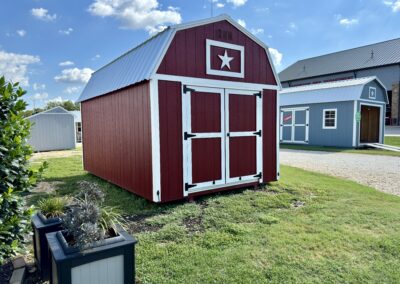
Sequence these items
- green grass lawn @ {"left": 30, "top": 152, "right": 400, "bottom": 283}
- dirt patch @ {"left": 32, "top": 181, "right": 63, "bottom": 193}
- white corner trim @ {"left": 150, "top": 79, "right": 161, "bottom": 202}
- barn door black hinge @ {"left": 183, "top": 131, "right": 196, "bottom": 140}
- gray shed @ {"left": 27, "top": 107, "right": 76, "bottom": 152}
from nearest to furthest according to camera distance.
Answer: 1. green grass lawn @ {"left": 30, "top": 152, "right": 400, "bottom": 283}
2. white corner trim @ {"left": 150, "top": 79, "right": 161, "bottom": 202}
3. barn door black hinge @ {"left": 183, "top": 131, "right": 196, "bottom": 140}
4. dirt patch @ {"left": 32, "top": 181, "right": 63, "bottom": 193}
5. gray shed @ {"left": 27, "top": 107, "right": 76, "bottom": 152}

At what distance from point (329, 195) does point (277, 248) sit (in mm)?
2893

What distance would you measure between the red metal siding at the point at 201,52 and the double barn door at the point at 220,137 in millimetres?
341

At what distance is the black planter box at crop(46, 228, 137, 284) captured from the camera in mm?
1900

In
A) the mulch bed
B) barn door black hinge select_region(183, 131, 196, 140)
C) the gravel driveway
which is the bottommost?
the gravel driveway

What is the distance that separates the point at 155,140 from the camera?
4.61m

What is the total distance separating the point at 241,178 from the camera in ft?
19.0

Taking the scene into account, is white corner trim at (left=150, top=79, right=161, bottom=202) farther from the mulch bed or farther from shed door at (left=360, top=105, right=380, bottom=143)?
shed door at (left=360, top=105, right=380, bottom=143)

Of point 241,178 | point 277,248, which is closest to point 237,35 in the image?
point 241,178

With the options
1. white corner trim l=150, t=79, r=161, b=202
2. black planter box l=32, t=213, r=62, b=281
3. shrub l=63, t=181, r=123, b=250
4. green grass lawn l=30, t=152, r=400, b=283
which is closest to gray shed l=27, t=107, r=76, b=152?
green grass lawn l=30, t=152, r=400, b=283

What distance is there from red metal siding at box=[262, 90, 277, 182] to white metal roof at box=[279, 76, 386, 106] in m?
10.2

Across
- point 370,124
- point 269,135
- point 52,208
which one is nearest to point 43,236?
point 52,208

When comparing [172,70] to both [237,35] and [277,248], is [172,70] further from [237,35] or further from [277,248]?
[277,248]

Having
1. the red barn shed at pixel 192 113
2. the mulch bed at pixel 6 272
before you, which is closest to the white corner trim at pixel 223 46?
the red barn shed at pixel 192 113

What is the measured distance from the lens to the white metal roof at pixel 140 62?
4652mm
